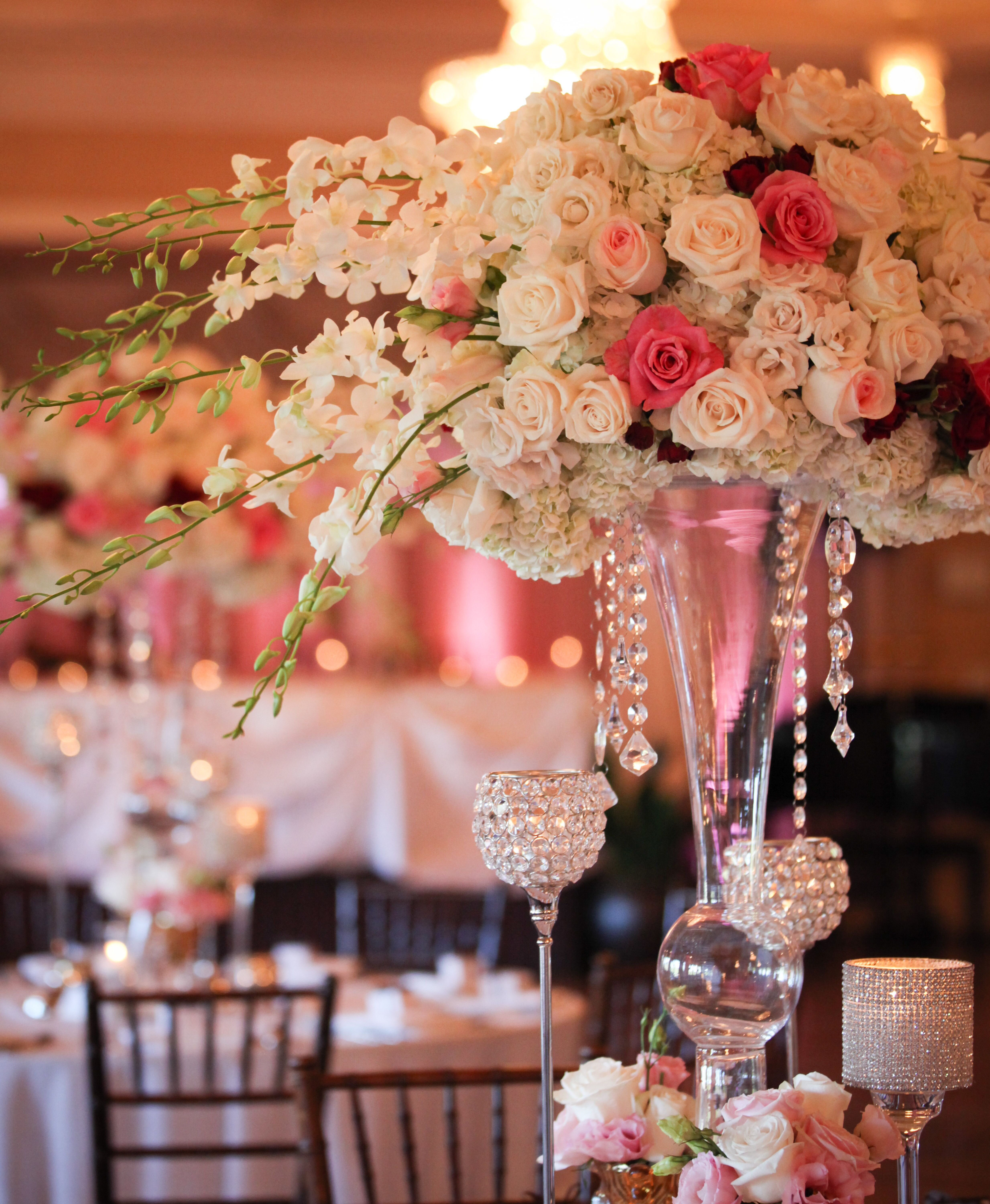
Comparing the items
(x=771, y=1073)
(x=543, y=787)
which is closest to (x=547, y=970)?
(x=543, y=787)

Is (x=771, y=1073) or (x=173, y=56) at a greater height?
(x=173, y=56)

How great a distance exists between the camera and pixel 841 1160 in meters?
0.97

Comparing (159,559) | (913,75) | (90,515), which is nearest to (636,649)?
(159,559)

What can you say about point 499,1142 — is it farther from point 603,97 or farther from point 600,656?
point 603,97

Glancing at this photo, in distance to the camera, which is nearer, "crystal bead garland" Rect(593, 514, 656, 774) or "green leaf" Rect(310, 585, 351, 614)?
"green leaf" Rect(310, 585, 351, 614)

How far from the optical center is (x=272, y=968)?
3.17 m

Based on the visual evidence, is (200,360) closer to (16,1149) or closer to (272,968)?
(272,968)

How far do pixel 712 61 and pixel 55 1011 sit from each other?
237cm

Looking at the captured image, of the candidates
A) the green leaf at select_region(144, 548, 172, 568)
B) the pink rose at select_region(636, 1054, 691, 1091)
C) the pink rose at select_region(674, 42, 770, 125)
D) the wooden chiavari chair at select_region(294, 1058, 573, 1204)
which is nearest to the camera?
the green leaf at select_region(144, 548, 172, 568)

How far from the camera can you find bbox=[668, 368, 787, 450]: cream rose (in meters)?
0.96

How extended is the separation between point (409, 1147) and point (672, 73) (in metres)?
1.24

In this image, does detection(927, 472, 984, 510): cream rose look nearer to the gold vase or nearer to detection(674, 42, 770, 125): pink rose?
detection(674, 42, 770, 125): pink rose

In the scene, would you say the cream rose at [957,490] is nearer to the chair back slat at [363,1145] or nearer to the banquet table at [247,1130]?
the chair back slat at [363,1145]

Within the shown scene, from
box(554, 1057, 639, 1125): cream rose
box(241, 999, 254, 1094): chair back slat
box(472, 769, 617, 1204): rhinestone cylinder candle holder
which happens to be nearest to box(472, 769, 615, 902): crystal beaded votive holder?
box(472, 769, 617, 1204): rhinestone cylinder candle holder
